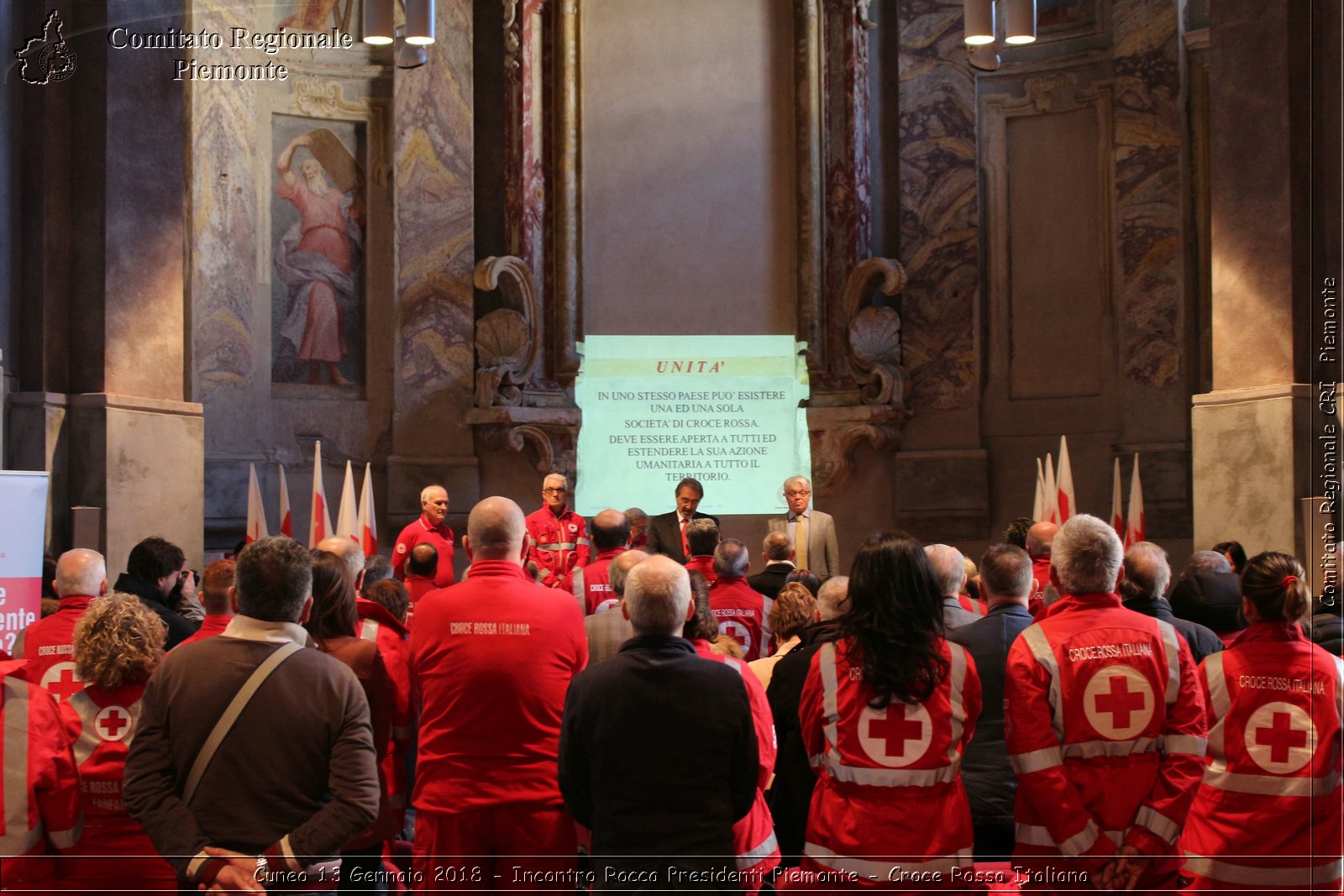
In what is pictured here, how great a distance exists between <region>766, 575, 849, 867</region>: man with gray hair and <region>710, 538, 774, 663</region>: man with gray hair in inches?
48.5

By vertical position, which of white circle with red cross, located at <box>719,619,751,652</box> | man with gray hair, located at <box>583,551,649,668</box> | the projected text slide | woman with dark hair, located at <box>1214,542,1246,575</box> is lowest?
white circle with red cross, located at <box>719,619,751,652</box>

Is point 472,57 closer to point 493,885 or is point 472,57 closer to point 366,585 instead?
point 366,585

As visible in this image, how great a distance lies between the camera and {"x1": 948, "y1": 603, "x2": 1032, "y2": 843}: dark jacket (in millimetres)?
4020

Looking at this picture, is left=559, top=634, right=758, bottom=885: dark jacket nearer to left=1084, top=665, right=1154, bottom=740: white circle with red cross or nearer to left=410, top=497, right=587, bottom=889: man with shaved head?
left=410, top=497, right=587, bottom=889: man with shaved head

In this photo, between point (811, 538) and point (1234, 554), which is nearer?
point (1234, 554)

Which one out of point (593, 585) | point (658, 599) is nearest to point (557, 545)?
point (593, 585)

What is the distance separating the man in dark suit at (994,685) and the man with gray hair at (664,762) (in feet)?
3.13

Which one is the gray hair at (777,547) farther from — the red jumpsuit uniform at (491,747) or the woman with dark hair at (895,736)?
the woman with dark hair at (895,736)

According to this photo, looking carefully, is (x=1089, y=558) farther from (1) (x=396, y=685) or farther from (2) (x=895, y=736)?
(1) (x=396, y=685)

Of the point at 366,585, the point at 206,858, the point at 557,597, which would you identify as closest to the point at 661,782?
the point at 557,597

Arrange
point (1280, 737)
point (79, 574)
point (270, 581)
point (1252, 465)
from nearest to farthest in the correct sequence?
point (270, 581)
point (1280, 737)
point (79, 574)
point (1252, 465)

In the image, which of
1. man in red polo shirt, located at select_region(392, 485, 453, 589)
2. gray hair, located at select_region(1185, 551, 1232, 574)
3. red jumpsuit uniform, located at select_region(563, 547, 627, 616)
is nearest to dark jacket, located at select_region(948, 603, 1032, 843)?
gray hair, located at select_region(1185, 551, 1232, 574)

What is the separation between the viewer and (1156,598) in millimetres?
4625

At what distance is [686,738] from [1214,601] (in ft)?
9.07
